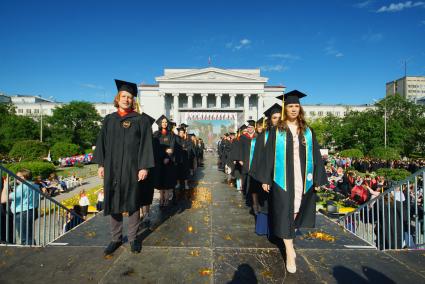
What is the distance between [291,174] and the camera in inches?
146

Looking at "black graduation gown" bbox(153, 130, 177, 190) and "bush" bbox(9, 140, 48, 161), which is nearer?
"black graduation gown" bbox(153, 130, 177, 190)

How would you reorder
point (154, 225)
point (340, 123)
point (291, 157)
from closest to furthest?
point (291, 157) < point (154, 225) < point (340, 123)

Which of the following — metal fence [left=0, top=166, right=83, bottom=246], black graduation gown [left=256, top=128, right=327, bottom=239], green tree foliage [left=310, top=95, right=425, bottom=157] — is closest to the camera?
Result: black graduation gown [left=256, top=128, right=327, bottom=239]

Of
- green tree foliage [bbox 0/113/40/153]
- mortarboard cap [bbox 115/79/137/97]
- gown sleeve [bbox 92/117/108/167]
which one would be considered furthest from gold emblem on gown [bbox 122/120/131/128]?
green tree foliage [bbox 0/113/40/153]

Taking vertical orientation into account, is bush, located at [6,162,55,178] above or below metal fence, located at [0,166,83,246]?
below

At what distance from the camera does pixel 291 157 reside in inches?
148

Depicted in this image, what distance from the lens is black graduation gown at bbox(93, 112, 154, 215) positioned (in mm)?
4004

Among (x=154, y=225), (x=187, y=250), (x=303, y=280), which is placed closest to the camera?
(x=303, y=280)

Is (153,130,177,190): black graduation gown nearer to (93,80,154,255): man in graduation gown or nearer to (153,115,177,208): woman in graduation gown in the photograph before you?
(153,115,177,208): woman in graduation gown

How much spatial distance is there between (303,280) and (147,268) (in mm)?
1941

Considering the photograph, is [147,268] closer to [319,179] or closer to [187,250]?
[187,250]

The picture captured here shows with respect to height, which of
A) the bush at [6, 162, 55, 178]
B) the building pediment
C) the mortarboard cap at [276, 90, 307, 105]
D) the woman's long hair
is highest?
the building pediment

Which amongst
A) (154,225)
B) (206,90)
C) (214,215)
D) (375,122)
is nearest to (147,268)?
(154,225)

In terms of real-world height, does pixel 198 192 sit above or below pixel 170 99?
below
